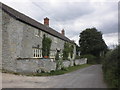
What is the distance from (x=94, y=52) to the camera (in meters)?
58.5

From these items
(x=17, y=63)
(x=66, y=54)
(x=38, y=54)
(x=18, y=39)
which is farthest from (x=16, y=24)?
(x=66, y=54)

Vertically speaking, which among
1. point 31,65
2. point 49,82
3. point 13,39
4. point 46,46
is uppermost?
point 13,39

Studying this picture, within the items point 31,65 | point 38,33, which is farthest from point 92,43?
point 31,65

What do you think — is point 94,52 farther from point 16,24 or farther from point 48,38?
point 16,24

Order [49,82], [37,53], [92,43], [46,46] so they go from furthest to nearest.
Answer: [92,43], [46,46], [37,53], [49,82]

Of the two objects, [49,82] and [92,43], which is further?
[92,43]

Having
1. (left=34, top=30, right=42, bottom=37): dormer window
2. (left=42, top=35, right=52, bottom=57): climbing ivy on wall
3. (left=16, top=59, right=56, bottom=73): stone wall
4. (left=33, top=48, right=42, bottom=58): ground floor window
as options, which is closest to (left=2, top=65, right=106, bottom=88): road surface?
(left=16, top=59, right=56, bottom=73): stone wall

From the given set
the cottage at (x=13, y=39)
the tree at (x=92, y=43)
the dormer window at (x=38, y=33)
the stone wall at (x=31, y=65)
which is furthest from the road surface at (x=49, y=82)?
the tree at (x=92, y=43)

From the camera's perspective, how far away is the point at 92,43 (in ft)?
190

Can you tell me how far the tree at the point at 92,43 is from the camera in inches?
2251

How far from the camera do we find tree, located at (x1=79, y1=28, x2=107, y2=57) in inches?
2251

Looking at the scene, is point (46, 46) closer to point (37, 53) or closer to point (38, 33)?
point (38, 33)

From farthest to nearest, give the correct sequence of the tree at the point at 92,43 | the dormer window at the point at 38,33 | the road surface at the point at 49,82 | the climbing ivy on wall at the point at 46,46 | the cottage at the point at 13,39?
the tree at the point at 92,43, the climbing ivy on wall at the point at 46,46, the dormer window at the point at 38,33, the cottage at the point at 13,39, the road surface at the point at 49,82

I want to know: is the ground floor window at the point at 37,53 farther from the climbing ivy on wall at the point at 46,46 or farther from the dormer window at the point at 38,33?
the dormer window at the point at 38,33
